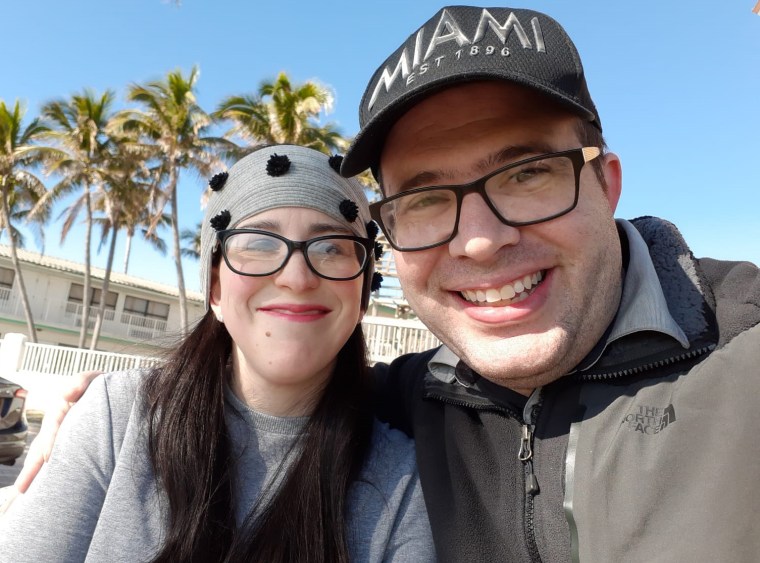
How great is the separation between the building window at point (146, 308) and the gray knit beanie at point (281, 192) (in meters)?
32.5

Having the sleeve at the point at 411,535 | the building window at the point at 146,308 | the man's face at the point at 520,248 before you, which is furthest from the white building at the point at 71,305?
the man's face at the point at 520,248

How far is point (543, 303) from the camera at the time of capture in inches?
60.0

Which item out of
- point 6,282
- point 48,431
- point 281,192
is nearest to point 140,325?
point 6,282

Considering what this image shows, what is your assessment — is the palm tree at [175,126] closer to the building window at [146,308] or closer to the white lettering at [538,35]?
the building window at [146,308]

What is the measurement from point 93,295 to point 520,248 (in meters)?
34.2

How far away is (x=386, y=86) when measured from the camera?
1569mm

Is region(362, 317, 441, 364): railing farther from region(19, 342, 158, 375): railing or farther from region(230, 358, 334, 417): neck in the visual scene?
region(230, 358, 334, 417): neck

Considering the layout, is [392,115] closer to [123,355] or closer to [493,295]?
[493,295]

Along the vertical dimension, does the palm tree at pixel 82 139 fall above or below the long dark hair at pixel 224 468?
above

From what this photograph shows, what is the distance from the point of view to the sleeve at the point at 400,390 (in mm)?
2166

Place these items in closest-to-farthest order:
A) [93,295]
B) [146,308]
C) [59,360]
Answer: [59,360]
[93,295]
[146,308]

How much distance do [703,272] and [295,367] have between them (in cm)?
135

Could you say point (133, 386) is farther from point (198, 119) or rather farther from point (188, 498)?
point (198, 119)

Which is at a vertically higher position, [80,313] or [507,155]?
[80,313]
